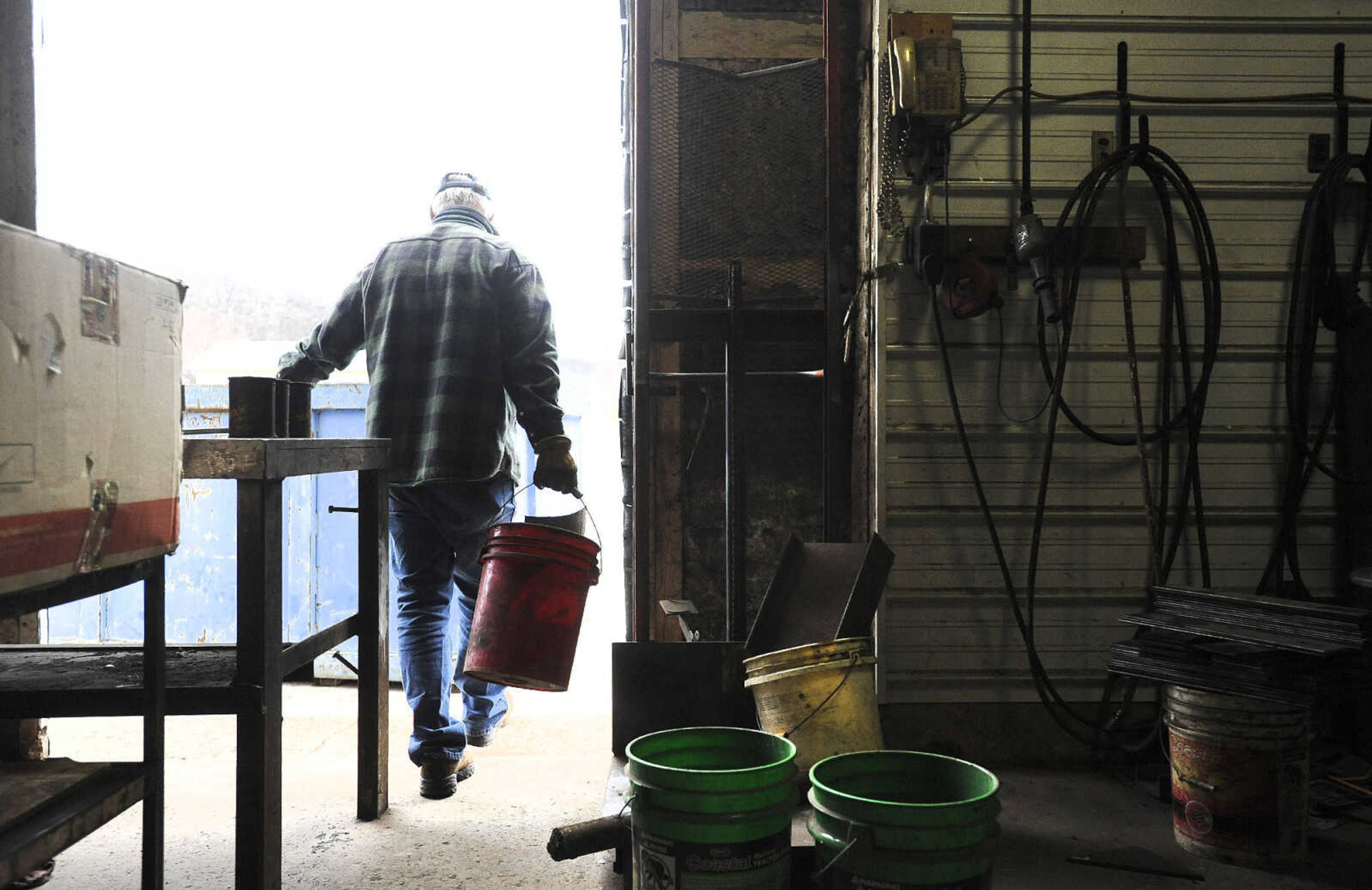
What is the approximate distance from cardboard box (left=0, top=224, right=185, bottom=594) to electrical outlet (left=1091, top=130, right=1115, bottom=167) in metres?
2.58

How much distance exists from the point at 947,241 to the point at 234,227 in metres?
21.8

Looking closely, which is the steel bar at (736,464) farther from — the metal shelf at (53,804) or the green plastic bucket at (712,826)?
the metal shelf at (53,804)

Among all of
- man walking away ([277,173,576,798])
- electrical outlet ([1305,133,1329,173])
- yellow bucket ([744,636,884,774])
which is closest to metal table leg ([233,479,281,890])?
man walking away ([277,173,576,798])

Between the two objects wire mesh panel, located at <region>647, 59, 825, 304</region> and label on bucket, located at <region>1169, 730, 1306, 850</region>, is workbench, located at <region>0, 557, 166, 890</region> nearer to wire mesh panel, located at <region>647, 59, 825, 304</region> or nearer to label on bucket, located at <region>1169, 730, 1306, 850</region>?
wire mesh panel, located at <region>647, 59, 825, 304</region>

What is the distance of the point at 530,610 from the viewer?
257 centimetres

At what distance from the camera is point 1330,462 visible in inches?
115

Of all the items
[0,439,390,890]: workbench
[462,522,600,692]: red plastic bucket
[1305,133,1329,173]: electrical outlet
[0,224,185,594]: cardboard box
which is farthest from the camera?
[1305,133,1329,173]: electrical outlet

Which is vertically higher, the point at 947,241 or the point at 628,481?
the point at 947,241

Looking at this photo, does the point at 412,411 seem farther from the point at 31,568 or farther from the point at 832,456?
the point at 31,568

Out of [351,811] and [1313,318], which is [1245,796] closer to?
[1313,318]

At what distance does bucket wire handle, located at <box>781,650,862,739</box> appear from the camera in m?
2.28

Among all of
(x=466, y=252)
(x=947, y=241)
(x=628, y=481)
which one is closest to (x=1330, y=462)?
(x=947, y=241)

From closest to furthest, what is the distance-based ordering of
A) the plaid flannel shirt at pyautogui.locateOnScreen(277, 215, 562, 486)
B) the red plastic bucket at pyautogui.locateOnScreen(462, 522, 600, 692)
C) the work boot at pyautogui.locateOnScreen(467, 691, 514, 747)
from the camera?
1. the red plastic bucket at pyautogui.locateOnScreen(462, 522, 600, 692)
2. the plaid flannel shirt at pyautogui.locateOnScreen(277, 215, 562, 486)
3. the work boot at pyautogui.locateOnScreen(467, 691, 514, 747)

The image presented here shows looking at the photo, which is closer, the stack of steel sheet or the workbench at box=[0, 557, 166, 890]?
the workbench at box=[0, 557, 166, 890]
